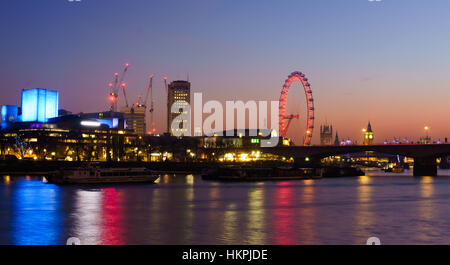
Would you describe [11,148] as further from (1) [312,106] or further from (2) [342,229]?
(2) [342,229]

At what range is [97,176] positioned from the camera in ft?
275

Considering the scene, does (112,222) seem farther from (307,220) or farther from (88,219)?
(307,220)

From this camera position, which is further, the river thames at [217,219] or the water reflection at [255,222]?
the river thames at [217,219]

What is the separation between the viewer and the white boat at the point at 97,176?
8231cm

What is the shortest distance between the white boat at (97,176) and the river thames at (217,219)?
20.5 m

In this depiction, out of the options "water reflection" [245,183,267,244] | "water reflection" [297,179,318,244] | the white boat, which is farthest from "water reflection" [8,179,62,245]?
the white boat

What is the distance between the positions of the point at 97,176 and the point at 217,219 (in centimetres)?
4715

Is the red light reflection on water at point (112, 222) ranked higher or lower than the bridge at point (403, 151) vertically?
lower

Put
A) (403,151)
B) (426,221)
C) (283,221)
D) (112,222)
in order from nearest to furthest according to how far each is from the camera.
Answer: (112,222)
(283,221)
(426,221)
(403,151)

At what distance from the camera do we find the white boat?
82312 millimetres

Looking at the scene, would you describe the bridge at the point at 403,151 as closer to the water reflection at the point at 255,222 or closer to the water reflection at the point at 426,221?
the water reflection at the point at 426,221

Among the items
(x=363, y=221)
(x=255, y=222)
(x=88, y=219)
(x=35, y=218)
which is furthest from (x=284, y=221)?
(x=35, y=218)

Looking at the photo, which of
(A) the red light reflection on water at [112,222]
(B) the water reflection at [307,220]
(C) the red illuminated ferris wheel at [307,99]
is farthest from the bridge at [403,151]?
(A) the red light reflection on water at [112,222]
